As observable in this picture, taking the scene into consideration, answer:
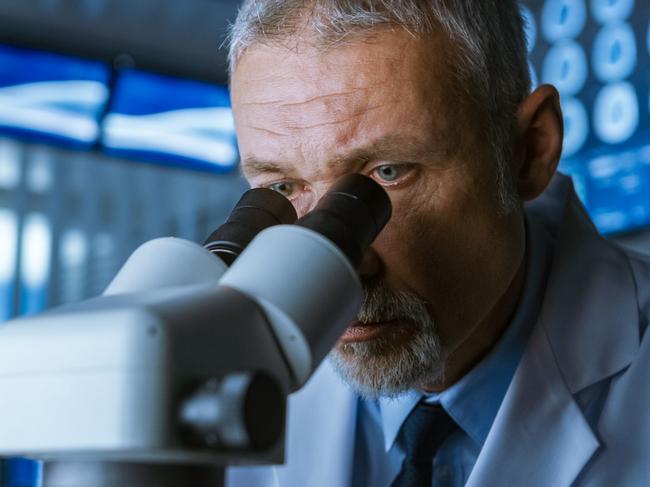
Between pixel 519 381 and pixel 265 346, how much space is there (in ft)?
2.31

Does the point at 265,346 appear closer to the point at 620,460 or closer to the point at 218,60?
the point at 620,460

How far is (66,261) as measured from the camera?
14.0 feet

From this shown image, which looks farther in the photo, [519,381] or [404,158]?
[519,381]

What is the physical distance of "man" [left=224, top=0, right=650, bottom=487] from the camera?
103 cm

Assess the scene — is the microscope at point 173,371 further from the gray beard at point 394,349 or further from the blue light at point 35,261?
the blue light at point 35,261

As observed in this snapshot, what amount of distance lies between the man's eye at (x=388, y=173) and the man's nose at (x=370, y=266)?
0.09 metres

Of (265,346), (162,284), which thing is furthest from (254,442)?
(162,284)

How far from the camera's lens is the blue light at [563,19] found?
2844 millimetres

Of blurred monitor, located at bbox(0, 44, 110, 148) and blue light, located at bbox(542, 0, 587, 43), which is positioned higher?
blurred monitor, located at bbox(0, 44, 110, 148)

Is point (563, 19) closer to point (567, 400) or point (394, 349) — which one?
point (567, 400)

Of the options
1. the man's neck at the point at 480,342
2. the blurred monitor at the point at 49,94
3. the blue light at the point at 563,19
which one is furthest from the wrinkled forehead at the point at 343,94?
the blurred monitor at the point at 49,94

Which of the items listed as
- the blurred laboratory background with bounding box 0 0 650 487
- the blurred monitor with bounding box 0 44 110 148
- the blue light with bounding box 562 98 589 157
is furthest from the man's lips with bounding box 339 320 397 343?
the blurred monitor with bounding box 0 44 110 148

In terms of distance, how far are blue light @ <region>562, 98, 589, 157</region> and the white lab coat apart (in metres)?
1.37

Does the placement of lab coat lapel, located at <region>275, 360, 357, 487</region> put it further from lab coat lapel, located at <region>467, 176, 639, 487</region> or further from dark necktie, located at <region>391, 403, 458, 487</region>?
lab coat lapel, located at <region>467, 176, 639, 487</region>
